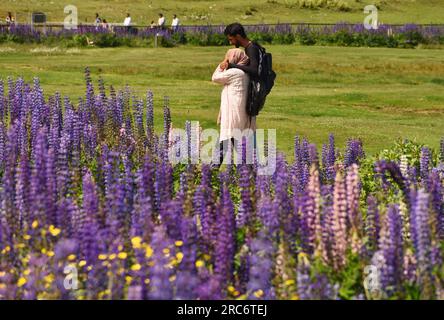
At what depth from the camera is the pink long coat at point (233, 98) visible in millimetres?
13031

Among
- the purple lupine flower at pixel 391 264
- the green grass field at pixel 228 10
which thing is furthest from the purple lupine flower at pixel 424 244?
the green grass field at pixel 228 10

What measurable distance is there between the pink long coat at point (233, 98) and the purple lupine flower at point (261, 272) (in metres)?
6.19

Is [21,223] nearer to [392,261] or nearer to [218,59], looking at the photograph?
[392,261]

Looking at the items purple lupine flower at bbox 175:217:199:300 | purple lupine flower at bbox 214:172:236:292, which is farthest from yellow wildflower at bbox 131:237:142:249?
purple lupine flower at bbox 214:172:236:292

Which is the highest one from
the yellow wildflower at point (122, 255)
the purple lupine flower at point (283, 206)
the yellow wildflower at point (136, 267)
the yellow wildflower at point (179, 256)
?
the purple lupine flower at point (283, 206)

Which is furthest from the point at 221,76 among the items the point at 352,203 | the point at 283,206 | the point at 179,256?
the point at 179,256

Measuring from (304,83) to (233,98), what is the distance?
18918mm

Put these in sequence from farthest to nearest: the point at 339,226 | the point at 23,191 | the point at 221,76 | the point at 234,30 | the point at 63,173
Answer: the point at 221,76, the point at 234,30, the point at 63,173, the point at 23,191, the point at 339,226

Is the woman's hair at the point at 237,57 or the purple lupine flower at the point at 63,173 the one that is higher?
the woman's hair at the point at 237,57

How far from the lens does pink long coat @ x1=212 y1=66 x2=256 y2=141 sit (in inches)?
513

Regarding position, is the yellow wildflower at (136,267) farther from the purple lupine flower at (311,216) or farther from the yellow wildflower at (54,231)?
the purple lupine flower at (311,216)

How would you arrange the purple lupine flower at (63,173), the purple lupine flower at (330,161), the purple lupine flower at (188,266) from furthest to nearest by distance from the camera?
1. the purple lupine flower at (330,161)
2. the purple lupine flower at (63,173)
3. the purple lupine flower at (188,266)

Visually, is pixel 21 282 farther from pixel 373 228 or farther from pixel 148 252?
pixel 373 228

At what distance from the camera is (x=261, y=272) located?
21.3ft
